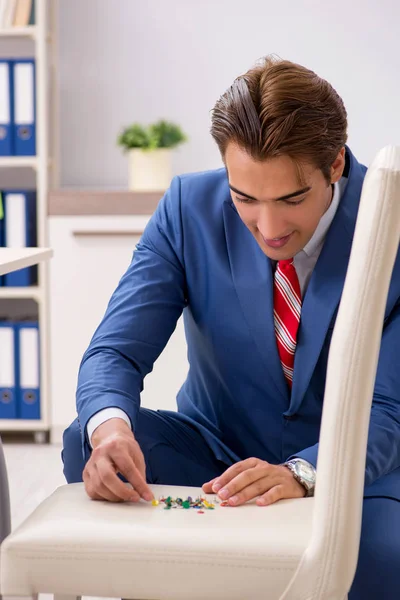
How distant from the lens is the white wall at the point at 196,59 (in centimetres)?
325

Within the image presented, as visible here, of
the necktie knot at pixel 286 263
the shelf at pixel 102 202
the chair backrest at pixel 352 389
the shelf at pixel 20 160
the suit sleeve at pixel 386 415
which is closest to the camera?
the chair backrest at pixel 352 389

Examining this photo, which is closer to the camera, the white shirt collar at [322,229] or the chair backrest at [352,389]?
the chair backrest at [352,389]

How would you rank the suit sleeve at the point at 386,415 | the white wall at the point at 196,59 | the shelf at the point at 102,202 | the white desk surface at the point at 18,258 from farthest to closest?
the white wall at the point at 196,59 < the shelf at the point at 102,202 < the white desk surface at the point at 18,258 < the suit sleeve at the point at 386,415

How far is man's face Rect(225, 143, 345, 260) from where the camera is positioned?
3.95 feet

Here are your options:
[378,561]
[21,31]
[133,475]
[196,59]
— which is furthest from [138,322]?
[196,59]

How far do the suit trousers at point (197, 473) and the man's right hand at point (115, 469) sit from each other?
14cm

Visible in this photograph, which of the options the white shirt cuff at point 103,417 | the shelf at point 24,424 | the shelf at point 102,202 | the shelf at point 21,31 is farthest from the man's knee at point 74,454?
the shelf at point 21,31

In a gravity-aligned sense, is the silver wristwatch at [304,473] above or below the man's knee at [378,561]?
above

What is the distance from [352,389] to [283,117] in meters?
0.47

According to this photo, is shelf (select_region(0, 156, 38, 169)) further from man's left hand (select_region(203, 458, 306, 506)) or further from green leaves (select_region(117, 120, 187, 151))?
man's left hand (select_region(203, 458, 306, 506))

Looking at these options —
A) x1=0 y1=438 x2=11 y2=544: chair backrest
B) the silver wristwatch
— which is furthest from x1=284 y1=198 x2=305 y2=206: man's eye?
x1=0 y1=438 x2=11 y2=544: chair backrest

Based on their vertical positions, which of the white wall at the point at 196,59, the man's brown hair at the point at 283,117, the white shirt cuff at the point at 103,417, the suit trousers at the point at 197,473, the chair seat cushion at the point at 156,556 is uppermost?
the white wall at the point at 196,59

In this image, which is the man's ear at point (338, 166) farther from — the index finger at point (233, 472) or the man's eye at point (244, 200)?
the index finger at point (233, 472)

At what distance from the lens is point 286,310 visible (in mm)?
1387
